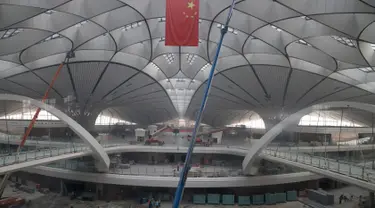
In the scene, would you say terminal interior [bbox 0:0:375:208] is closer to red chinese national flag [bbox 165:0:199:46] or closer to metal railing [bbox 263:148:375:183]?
metal railing [bbox 263:148:375:183]

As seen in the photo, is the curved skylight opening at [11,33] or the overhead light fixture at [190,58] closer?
the curved skylight opening at [11,33]

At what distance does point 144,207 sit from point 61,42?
22473mm

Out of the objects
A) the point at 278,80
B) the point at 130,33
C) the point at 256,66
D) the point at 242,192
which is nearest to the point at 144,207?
the point at 242,192

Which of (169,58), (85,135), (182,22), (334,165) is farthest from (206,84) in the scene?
(169,58)

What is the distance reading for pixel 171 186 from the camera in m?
33.3

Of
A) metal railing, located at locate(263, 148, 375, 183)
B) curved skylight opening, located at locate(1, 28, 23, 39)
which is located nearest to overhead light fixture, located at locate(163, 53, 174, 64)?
curved skylight opening, located at locate(1, 28, 23, 39)

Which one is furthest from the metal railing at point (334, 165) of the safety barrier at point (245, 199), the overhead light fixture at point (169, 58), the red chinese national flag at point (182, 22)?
the overhead light fixture at point (169, 58)

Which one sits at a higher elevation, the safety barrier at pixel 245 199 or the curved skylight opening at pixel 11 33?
the curved skylight opening at pixel 11 33

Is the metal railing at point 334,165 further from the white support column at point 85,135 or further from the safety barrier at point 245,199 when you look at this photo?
the white support column at point 85,135

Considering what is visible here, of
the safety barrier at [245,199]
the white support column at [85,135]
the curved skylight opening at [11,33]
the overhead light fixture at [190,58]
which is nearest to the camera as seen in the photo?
the white support column at [85,135]

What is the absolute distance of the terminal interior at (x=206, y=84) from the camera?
2447 cm

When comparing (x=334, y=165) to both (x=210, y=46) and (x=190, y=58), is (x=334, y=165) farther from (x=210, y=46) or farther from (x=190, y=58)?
(x=190, y=58)

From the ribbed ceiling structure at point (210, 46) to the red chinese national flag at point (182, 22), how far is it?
8.18 m

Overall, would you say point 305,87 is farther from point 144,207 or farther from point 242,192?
point 144,207
